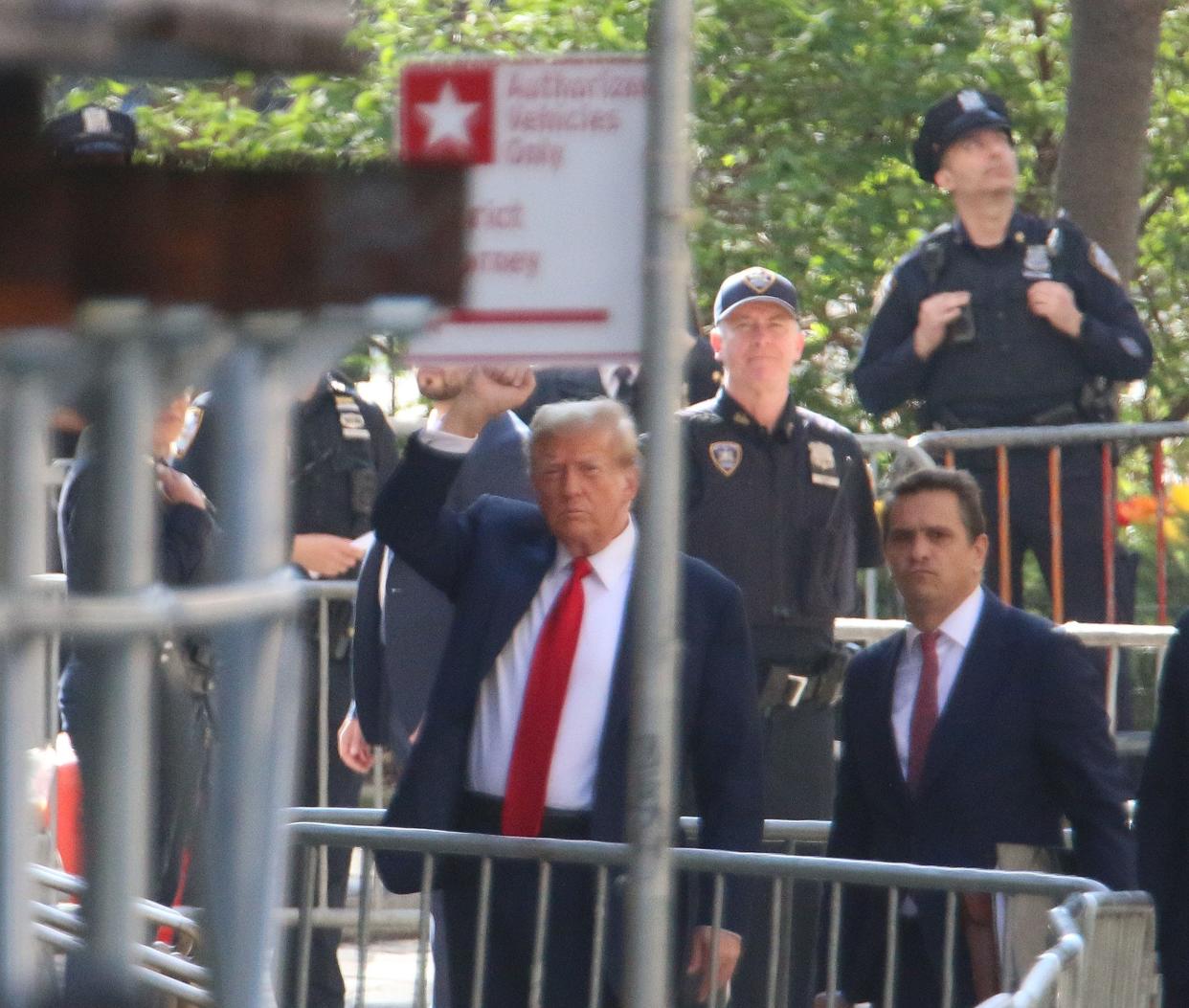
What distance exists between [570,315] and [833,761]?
444cm

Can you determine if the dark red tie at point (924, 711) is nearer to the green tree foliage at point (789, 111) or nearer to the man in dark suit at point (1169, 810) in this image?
the man in dark suit at point (1169, 810)

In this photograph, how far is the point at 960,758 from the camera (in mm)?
5289

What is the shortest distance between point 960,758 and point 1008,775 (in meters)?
0.11

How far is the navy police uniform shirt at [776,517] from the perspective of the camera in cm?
701

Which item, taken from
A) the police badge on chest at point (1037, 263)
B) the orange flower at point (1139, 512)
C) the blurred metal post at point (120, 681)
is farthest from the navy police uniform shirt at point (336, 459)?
the blurred metal post at point (120, 681)

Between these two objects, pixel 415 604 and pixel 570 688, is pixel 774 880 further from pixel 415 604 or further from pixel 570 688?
pixel 415 604

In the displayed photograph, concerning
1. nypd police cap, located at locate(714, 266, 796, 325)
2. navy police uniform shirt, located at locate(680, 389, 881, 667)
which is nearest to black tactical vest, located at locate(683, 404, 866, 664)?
A: navy police uniform shirt, located at locate(680, 389, 881, 667)

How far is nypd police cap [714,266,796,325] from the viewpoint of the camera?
7.22 m

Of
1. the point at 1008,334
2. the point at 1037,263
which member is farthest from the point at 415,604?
the point at 1037,263

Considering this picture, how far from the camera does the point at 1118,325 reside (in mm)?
8086

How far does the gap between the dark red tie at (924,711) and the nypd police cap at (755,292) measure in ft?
6.30

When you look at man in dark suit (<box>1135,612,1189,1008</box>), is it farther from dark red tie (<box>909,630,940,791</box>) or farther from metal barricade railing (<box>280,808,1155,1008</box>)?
dark red tie (<box>909,630,940,791</box>)

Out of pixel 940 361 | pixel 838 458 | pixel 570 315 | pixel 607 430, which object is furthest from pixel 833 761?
pixel 570 315

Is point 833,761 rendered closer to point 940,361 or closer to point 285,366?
point 940,361
